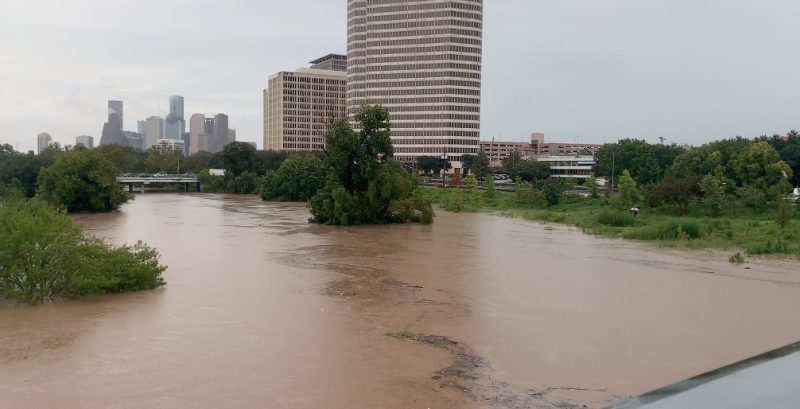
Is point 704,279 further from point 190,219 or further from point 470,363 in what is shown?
point 190,219

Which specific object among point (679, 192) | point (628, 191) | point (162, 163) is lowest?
point (628, 191)

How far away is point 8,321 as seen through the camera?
14.2 meters

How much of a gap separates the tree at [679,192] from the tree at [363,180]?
49.1 feet

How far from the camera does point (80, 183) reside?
47906 mm

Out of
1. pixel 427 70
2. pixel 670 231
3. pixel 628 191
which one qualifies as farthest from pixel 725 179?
pixel 427 70

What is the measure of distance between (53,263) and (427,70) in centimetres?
10276

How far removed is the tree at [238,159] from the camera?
87.7m

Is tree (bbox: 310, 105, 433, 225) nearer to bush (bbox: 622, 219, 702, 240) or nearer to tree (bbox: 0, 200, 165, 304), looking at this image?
bush (bbox: 622, 219, 702, 240)

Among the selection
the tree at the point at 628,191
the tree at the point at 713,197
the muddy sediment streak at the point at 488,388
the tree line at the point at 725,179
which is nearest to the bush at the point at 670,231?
the tree line at the point at 725,179

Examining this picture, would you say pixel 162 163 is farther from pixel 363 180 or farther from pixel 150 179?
pixel 363 180

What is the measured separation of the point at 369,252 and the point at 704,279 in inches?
499

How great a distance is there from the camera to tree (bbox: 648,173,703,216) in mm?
40656

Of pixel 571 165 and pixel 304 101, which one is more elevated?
pixel 304 101

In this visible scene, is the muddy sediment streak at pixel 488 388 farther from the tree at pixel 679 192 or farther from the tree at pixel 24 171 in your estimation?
the tree at pixel 24 171
